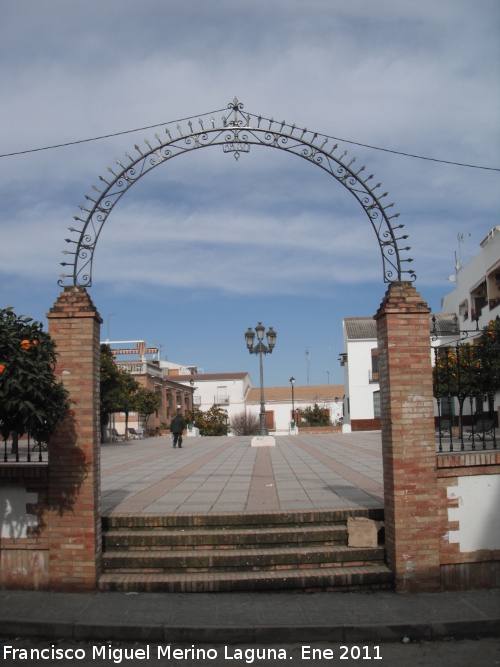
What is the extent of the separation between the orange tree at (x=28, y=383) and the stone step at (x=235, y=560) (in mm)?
1527

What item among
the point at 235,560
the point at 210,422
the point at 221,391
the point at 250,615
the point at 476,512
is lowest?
the point at 210,422

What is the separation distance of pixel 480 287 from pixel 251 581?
2770 centimetres

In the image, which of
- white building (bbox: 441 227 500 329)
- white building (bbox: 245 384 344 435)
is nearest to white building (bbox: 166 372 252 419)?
white building (bbox: 245 384 344 435)

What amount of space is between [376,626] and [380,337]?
280 cm

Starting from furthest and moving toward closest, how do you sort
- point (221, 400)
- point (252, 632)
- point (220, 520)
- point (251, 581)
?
point (221, 400), point (220, 520), point (251, 581), point (252, 632)

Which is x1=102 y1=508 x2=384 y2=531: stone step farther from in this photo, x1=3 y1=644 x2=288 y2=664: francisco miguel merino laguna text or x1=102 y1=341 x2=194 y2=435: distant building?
x1=102 y1=341 x2=194 y2=435: distant building

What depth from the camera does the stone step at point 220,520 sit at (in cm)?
650

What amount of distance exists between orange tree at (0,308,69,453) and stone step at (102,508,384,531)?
1.40 metres

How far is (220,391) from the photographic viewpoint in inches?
2657

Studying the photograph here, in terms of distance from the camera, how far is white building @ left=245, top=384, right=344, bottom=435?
61.2 meters

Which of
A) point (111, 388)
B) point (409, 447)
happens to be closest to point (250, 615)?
point (409, 447)

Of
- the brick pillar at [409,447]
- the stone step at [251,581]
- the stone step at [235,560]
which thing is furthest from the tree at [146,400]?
the brick pillar at [409,447]

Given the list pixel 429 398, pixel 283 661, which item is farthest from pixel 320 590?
pixel 429 398

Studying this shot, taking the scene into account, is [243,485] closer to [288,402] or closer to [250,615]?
[250,615]
